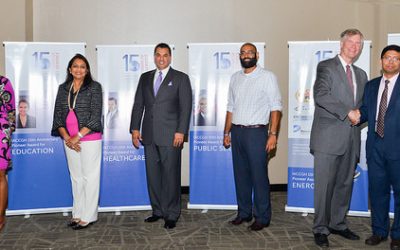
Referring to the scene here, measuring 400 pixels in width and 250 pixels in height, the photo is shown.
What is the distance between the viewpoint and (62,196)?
4707mm

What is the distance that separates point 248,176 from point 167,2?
8.45 ft

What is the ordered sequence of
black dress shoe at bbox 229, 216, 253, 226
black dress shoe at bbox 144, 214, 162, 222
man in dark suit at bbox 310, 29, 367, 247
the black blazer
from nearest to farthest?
1. man in dark suit at bbox 310, 29, 367, 247
2. the black blazer
3. black dress shoe at bbox 229, 216, 253, 226
4. black dress shoe at bbox 144, 214, 162, 222

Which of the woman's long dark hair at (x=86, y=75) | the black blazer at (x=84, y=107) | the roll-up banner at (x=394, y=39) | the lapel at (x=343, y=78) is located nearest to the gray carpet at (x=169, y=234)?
the black blazer at (x=84, y=107)

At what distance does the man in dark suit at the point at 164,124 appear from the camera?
4.28 m

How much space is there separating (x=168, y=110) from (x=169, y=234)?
3.91 feet

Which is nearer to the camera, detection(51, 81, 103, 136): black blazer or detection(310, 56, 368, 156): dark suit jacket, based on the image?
detection(310, 56, 368, 156): dark suit jacket

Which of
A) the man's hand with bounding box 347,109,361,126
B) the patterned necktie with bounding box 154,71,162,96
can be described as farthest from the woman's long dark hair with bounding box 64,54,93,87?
the man's hand with bounding box 347,109,361,126

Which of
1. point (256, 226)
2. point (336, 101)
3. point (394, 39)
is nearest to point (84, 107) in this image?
point (256, 226)

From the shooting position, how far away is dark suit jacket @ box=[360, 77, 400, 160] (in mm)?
3576

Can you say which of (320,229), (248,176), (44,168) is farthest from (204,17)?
(320,229)

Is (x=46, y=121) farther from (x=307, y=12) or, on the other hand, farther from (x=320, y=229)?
(x=307, y=12)

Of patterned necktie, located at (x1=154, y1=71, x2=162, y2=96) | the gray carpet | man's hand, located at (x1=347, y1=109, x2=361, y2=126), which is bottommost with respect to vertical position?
the gray carpet

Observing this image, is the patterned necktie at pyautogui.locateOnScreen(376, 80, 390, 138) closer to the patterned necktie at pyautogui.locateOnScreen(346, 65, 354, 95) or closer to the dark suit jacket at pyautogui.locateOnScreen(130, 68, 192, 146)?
the patterned necktie at pyautogui.locateOnScreen(346, 65, 354, 95)

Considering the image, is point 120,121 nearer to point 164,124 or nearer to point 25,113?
point 164,124
